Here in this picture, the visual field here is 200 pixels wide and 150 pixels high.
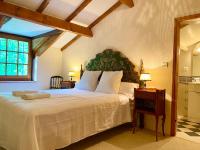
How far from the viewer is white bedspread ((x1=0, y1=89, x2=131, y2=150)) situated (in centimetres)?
192

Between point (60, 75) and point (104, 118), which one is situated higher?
point (60, 75)

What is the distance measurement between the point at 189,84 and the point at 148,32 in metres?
1.68

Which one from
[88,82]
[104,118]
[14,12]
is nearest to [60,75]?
[88,82]

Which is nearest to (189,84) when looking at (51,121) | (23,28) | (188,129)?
(188,129)

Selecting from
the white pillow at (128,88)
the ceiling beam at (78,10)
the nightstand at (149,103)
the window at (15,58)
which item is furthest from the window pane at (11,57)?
the nightstand at (149,103)

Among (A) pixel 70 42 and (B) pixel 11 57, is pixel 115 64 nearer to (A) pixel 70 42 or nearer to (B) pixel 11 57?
(A) pixel 70 42

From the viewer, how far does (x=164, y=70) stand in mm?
3346

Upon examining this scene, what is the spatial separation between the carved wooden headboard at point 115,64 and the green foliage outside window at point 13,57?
216cm

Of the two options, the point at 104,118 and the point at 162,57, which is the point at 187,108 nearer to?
the point at 162,57

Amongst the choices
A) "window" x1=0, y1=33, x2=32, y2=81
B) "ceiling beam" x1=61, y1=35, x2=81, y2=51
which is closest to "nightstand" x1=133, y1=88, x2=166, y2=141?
"ceiling beam" x1=61, y1=35, x2=81, y2=51

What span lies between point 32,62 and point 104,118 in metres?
3.60

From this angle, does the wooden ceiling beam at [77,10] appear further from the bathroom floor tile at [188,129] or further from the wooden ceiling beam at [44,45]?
the bathroom floor tile at [188,129]

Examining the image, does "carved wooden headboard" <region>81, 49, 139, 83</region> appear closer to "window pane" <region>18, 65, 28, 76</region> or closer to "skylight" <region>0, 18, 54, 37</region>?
"skylight" <region>0, 18, 54, 37</region>

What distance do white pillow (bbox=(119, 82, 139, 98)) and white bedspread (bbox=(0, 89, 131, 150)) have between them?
0.72 metres
